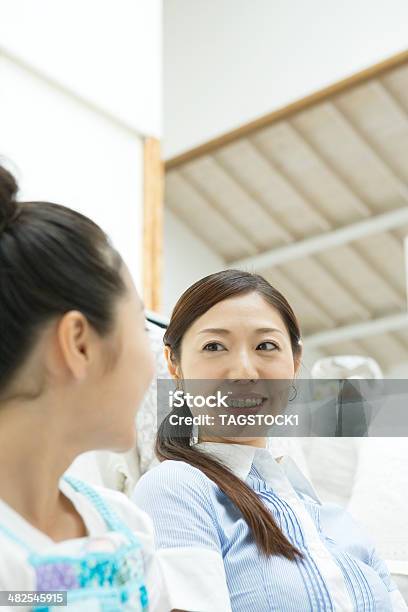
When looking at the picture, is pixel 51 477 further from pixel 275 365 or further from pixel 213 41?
pixel 213 41

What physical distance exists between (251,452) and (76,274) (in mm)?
595

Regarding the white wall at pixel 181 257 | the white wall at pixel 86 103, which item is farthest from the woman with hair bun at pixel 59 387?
the white wall at pixel 181 257

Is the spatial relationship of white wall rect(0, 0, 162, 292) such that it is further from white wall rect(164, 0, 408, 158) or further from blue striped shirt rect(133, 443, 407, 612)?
white wall rect(164, 0, 408, 158)

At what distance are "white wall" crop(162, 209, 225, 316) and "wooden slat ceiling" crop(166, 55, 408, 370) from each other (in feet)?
0.27

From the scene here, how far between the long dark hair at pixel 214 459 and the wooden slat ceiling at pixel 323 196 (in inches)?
134

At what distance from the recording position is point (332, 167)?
5785 mm

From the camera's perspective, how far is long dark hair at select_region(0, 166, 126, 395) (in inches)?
29.4

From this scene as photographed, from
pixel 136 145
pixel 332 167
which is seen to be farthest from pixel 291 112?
pixel 136 145

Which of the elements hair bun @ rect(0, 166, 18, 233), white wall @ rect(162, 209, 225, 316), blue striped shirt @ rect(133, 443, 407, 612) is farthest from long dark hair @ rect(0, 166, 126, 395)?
white wall @ rect(162, 209, 225, 316)

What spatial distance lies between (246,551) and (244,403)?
22 centimetres

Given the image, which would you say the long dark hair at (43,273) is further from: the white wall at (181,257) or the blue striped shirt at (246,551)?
the white wall at (181,257)

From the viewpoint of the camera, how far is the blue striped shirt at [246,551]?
40.9 inches

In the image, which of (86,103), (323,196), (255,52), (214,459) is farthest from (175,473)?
(323,196)

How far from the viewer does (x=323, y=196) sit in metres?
6.08
